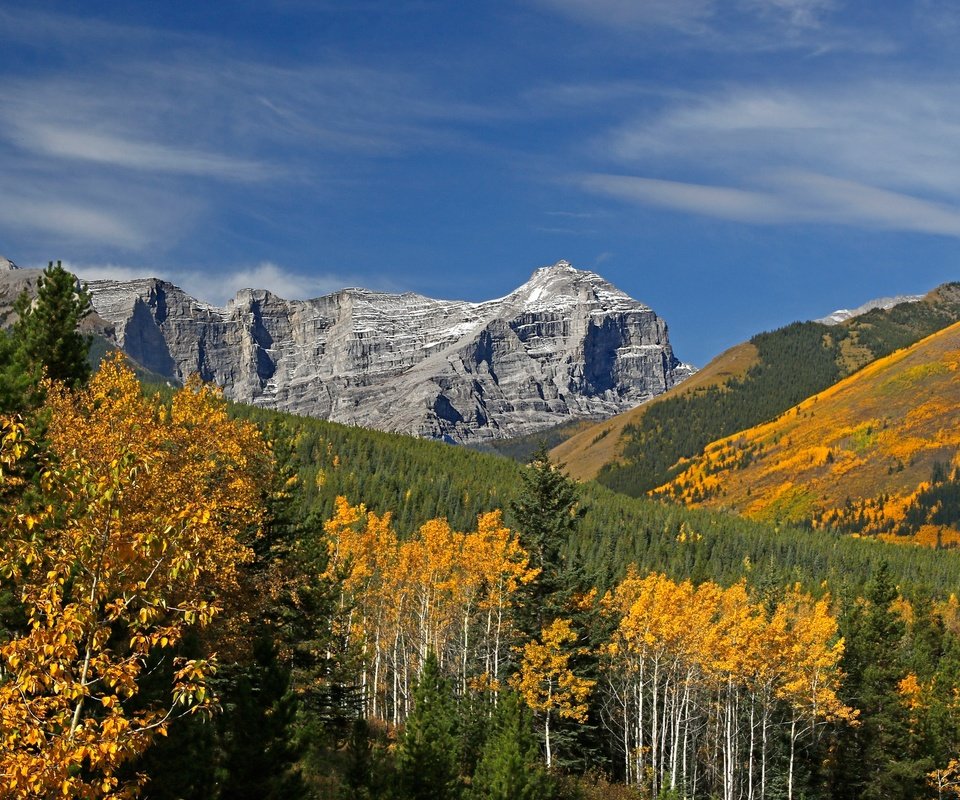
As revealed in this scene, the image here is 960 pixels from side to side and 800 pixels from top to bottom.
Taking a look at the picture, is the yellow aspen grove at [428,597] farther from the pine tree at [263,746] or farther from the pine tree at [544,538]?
the pine tree at [263,746]

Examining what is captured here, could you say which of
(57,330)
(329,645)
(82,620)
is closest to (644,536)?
(329,645)

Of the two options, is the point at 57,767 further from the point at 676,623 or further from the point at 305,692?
the point at 676,623

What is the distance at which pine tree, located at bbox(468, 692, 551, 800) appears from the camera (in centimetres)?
3500

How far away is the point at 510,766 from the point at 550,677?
464 inches

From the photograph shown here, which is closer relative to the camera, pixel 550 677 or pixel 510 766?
pixel 510 766

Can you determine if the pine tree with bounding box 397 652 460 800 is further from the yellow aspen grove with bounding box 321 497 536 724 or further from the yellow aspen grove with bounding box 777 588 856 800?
the yellow aspen grove with bounding box 777 588 856 800

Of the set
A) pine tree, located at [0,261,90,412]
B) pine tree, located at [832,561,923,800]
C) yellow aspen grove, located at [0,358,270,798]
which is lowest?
pine tree, located at [832,561,923,800]

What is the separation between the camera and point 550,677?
4688cm

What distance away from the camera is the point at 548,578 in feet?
160

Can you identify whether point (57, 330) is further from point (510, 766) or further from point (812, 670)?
point (812, 670)

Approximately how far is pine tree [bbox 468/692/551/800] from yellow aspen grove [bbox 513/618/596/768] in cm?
481

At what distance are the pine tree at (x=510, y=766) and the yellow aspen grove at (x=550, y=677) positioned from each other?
4806mm

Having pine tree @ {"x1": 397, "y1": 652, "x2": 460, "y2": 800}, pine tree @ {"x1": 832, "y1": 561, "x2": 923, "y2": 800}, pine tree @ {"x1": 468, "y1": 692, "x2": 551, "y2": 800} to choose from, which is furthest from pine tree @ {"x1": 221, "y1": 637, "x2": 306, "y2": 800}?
pine tree @ {"x1": 832, "y1": 561, "x2": 923, "y2": 800}

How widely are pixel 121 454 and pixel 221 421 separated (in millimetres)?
23329
